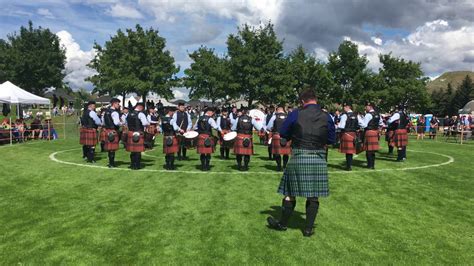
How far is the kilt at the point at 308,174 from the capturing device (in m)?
4.70

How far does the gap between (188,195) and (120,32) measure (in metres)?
45.0

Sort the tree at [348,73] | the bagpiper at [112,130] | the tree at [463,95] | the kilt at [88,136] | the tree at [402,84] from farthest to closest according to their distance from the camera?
the tree at [463,95], the tree at [402,84], the tree at [348,73], the kilt at [88,136], the bagpiper at [112,130]

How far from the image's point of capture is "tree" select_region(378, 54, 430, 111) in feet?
165

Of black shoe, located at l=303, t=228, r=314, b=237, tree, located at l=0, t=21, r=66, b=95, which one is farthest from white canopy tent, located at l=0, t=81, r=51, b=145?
tree, located at l=0, t=21, r=66, b=95

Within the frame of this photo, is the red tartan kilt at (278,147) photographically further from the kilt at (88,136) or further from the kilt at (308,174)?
the kilt at (88,136)

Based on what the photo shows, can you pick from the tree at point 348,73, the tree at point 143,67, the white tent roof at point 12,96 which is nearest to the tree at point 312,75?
the tree at point 348,73

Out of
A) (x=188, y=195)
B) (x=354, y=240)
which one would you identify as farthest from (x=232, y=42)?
(x=354, y=240)

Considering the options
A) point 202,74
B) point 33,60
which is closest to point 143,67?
point 202,74

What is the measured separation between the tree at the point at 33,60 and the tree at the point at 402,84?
42.8 m

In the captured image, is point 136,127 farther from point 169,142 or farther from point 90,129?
point 90,129

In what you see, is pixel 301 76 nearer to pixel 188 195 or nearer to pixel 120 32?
pixel 120 32

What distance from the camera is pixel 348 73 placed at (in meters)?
45.5

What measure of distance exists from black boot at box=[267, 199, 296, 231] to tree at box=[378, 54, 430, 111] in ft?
155

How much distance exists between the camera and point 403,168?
419 inches
